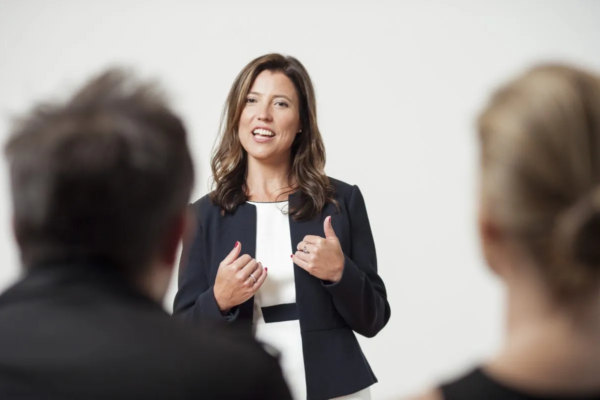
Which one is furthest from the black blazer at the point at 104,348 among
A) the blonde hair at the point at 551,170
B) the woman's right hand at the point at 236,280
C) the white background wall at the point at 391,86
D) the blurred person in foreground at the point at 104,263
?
the white background wall at the point at 391,86

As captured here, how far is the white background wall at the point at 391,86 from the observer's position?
121 inches

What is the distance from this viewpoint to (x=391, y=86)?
314 cm

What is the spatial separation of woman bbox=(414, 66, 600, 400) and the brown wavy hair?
1217 millimetres

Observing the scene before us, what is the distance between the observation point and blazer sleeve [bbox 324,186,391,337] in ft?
5.93

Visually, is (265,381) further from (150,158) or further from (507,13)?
(507,13)

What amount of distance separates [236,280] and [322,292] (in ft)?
0.86

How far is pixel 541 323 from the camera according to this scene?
757 mm

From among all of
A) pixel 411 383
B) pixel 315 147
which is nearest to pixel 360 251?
pixel 315 147

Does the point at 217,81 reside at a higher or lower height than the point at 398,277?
higher

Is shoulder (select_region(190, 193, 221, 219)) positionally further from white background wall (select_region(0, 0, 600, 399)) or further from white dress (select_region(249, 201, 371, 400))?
white background wall (select_region(0, 0, 600, 399))

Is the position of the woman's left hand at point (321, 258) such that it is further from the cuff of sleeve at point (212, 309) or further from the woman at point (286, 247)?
the cuff of sleeve at point (212, 309)

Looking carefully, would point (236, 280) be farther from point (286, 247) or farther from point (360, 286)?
point (360, 286)

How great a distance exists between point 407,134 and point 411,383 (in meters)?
1.16

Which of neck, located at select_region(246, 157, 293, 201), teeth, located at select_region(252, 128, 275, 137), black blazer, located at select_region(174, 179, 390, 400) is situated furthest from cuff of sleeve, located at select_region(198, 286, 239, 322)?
teeth, located at select_region(252, 128, 275, 137)
